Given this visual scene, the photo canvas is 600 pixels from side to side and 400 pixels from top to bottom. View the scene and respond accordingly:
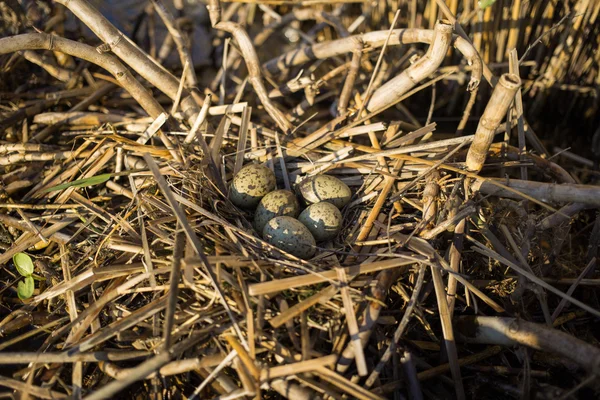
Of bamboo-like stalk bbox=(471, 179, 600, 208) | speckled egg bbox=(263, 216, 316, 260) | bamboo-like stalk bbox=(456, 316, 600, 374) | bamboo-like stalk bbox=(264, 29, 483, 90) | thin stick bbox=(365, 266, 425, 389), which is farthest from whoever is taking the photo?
bamboo-like stalk bbox=(264, 29, 483, 90)

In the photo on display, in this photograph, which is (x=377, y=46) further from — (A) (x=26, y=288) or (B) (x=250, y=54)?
(A) (x=26, y=288)

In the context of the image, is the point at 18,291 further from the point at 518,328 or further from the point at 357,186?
the point at 518,328

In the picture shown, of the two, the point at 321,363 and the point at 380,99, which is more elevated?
the point at 380,99

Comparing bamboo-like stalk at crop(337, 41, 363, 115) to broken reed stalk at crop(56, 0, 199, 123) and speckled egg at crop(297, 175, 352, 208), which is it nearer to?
speckled egg at crop(297, 175, 352, 208)

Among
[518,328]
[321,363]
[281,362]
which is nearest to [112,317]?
[281,362]

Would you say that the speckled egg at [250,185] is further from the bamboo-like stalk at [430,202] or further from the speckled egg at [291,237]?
the bamboo-like stalk at [430,202]

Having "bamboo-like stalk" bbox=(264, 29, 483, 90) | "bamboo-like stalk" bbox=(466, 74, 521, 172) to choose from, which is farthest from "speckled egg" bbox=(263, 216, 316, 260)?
"bamboo-like stalk" bbox=(264, 29, 483, 90)

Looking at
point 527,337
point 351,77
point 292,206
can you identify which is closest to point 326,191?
point 292,206
